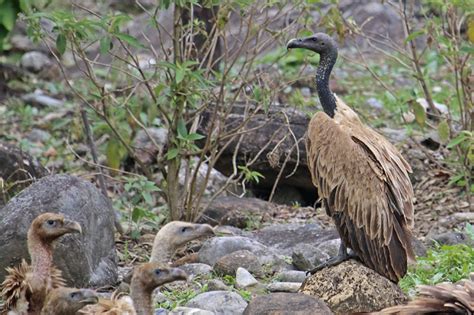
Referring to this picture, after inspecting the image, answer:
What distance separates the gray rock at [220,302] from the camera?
7.14 m

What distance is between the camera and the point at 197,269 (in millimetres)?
8203

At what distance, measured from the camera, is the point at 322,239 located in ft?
30.0

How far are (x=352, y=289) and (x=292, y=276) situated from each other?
3.29ft

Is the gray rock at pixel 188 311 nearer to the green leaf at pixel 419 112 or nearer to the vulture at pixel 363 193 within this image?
the vulture at pixel 363 193

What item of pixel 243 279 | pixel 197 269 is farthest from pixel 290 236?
pixel 243 279

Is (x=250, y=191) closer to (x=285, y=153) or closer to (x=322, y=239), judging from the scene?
(x=285, y=153)

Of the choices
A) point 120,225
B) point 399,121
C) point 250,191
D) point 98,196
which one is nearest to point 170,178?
point 120,225

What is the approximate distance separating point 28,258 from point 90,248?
0.44 metres

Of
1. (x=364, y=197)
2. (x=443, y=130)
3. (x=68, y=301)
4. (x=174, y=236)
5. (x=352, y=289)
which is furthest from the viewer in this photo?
(x=443, y=130)

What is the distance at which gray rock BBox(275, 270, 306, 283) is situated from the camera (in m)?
7.91

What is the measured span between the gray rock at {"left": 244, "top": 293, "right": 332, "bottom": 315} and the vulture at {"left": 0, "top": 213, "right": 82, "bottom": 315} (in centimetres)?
114

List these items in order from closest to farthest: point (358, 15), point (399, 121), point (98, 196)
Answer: point (98, 196) → point (399, 121) → point (358, 15)

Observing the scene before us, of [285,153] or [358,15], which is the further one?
[358,15]

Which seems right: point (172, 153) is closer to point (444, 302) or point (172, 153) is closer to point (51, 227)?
point (51, 227)
